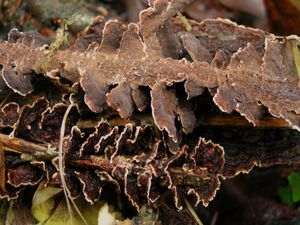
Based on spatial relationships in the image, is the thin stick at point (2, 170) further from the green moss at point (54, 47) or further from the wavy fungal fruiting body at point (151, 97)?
the green moss at point (54, 47)

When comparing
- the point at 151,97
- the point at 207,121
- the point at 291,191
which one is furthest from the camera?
the point at 291,191

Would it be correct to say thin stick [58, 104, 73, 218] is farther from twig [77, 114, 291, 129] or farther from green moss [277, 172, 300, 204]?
green moss [277, 172, 300, 204]

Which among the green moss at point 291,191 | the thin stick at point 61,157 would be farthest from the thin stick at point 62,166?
the green moss at point 291,191

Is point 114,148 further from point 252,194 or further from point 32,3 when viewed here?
point 32,3

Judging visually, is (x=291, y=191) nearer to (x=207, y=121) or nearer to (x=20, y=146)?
(x=207, y=121)

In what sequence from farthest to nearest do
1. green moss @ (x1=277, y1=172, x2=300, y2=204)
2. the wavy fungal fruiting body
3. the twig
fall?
1. green moss @ (x1=277, y1=172, x2=300, y2=204)
2. the twig
3. the wavy fungal fruiting body

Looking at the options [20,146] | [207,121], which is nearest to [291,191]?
[207,121]

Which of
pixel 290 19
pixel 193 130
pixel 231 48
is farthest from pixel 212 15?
pixel 193 130

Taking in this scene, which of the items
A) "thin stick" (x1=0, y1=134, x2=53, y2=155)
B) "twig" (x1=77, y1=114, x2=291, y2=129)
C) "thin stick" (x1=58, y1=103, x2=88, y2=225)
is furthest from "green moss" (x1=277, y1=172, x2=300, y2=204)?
"thin stick" (x1=0, y1=134, x2=53, y2=155)
